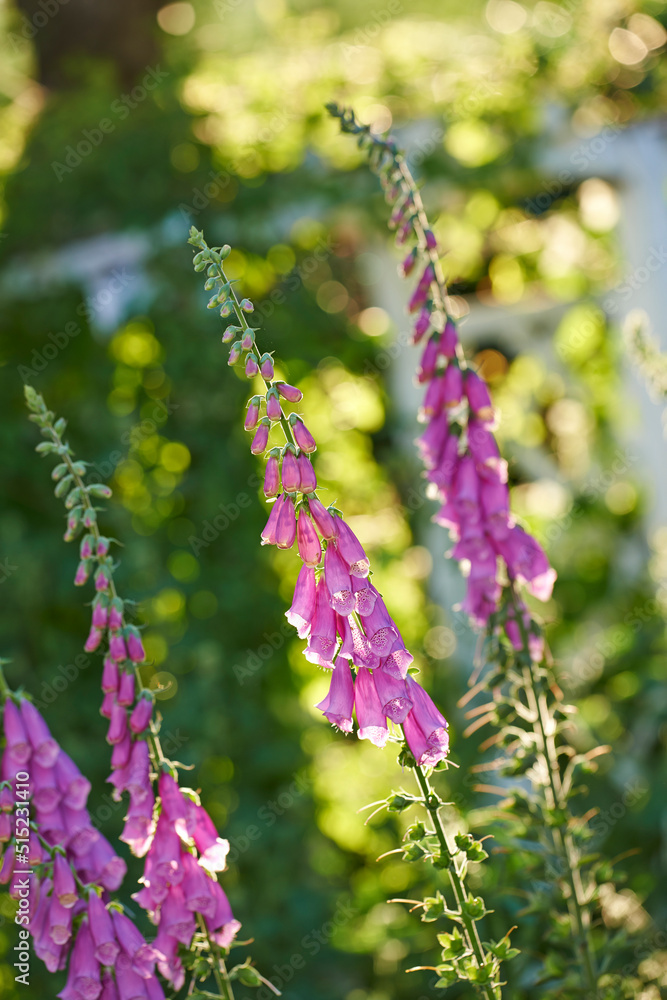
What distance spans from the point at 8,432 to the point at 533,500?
2.27m

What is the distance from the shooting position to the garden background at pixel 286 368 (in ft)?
9.57

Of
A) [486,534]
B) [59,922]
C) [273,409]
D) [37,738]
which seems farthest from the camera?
[486,534]

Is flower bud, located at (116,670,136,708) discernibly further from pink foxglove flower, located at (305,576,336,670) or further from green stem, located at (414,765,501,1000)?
green stem, located at (414,765,501,1000)

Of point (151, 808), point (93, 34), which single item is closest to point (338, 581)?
point (151, 808)

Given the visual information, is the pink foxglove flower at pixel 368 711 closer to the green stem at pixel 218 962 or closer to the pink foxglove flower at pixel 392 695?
the pink foxglove flower at pixel 392 695

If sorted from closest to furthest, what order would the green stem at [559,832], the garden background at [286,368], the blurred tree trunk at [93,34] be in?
the green stem at [559,832] → the garden background at [286,368] → the blurred tree trunk at [93,34]

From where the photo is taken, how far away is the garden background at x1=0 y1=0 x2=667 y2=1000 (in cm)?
292

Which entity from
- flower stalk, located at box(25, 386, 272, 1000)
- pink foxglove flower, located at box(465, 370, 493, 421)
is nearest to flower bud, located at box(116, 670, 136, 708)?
flower stalk, located at box(25, 386, 272, 1000)

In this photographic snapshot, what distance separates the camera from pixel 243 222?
3.11 m

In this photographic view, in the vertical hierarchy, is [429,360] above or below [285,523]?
above

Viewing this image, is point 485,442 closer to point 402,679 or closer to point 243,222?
point 402,679

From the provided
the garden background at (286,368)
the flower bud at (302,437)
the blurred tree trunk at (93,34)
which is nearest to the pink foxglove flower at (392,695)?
the flower bud at (302,437)

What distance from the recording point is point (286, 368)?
A: 2875 mm

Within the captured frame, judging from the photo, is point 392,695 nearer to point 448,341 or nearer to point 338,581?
point 338,581
